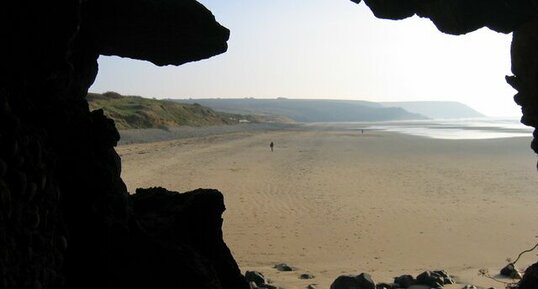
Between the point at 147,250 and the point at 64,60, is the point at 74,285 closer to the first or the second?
the point at 147,250

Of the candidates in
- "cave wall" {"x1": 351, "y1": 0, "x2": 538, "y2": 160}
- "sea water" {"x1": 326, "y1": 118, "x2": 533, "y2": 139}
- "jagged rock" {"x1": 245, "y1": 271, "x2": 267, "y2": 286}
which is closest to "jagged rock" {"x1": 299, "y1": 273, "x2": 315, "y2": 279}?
"jagged rock" {"x1": 245, "y1": 271, "x2": 267, "y2": 286}

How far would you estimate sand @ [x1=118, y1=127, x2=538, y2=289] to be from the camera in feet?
43.4

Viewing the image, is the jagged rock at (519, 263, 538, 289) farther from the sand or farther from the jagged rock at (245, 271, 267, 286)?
the jagged rock at (245, 271, 267, 286)

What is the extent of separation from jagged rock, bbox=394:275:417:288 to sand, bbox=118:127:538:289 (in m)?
0.65

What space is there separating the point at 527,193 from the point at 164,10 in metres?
21.8

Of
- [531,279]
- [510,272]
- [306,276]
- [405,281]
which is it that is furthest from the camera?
[510,272]

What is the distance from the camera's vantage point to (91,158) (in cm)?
541

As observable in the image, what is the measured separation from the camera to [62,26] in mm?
4848

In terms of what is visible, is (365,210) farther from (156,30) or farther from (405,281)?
(156,30)

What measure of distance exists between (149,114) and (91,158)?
6962 cm

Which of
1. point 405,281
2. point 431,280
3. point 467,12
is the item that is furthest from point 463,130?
point 467,12

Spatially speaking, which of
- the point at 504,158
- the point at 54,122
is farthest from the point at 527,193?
the point at 54,122

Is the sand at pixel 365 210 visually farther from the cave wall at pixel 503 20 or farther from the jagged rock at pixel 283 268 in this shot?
the cave wall at pixel 503 20

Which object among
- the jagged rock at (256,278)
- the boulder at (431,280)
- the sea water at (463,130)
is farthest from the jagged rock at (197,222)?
the sea water at (463,130)
